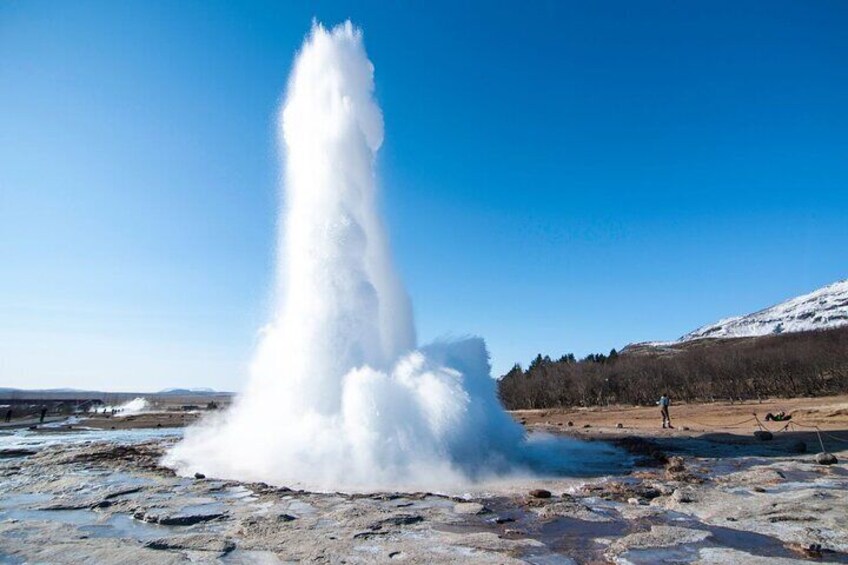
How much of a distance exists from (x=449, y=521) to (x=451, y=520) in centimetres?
8

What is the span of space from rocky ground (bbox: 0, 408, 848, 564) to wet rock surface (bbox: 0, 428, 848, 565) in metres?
0.03

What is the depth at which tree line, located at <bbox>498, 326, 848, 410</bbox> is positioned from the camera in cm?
6288

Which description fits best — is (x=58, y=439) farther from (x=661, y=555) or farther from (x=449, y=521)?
(x=661, y=555)

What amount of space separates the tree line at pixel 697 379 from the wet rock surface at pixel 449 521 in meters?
60.3

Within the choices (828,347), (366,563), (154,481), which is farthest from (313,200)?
(828,347)

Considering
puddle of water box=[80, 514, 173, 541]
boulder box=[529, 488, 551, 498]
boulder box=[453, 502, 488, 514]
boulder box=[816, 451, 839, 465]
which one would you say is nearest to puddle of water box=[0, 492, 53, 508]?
puddle of water box=[80, 514, 173, 541]

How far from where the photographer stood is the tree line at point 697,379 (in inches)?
2475

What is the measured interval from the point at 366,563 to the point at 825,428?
29.1m

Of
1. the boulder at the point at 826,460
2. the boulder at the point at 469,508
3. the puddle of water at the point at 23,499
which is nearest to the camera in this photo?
the boulder at the point at 469,508

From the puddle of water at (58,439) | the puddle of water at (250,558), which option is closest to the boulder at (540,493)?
the puddle of water at (250,558)

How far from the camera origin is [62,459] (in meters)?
19.5

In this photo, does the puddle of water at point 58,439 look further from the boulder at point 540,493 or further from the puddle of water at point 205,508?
the boulder at point 540,493

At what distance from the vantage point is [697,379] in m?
71.4

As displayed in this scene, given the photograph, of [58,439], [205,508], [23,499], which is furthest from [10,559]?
[58,439]
